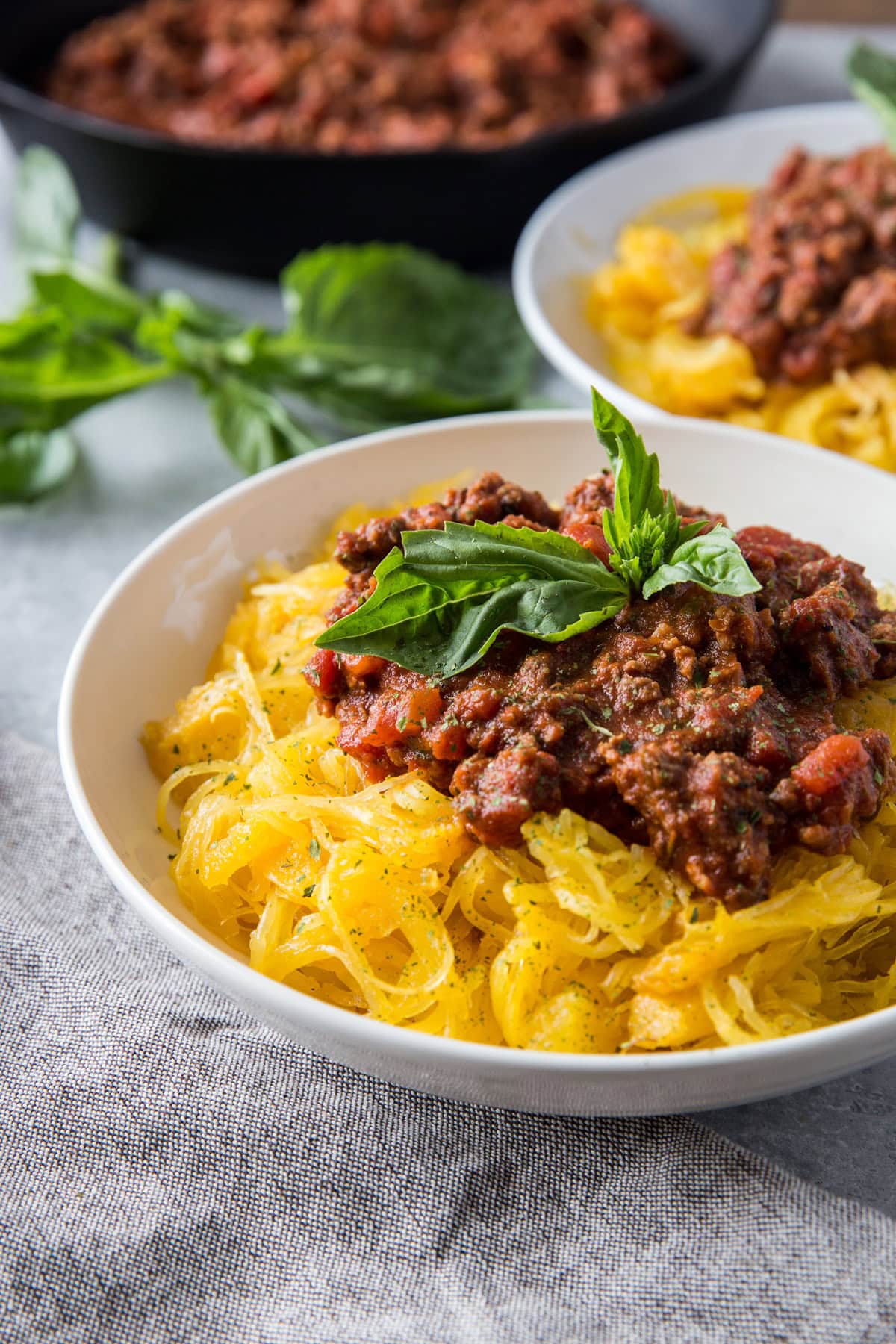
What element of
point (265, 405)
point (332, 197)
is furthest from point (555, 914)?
point (332, 197)

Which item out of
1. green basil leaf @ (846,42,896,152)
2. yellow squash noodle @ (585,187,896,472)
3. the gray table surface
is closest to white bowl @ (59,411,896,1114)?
the gray table surface

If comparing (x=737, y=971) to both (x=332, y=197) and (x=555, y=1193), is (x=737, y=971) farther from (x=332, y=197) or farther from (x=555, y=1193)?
(x=332, y=197)

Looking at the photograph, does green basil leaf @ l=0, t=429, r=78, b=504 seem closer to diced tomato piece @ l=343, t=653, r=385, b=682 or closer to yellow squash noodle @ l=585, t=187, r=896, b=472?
yellow squash noodle @ l=585, t=187, r=896, b=472

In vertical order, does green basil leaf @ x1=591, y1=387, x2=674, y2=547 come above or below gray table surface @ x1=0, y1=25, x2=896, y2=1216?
above

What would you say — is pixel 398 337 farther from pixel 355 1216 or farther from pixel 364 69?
pixel 355 1216

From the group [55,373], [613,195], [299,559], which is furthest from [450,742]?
[613,195]

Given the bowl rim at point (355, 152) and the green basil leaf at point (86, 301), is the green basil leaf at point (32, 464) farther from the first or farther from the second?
the bowl rim at point (355, 152)
